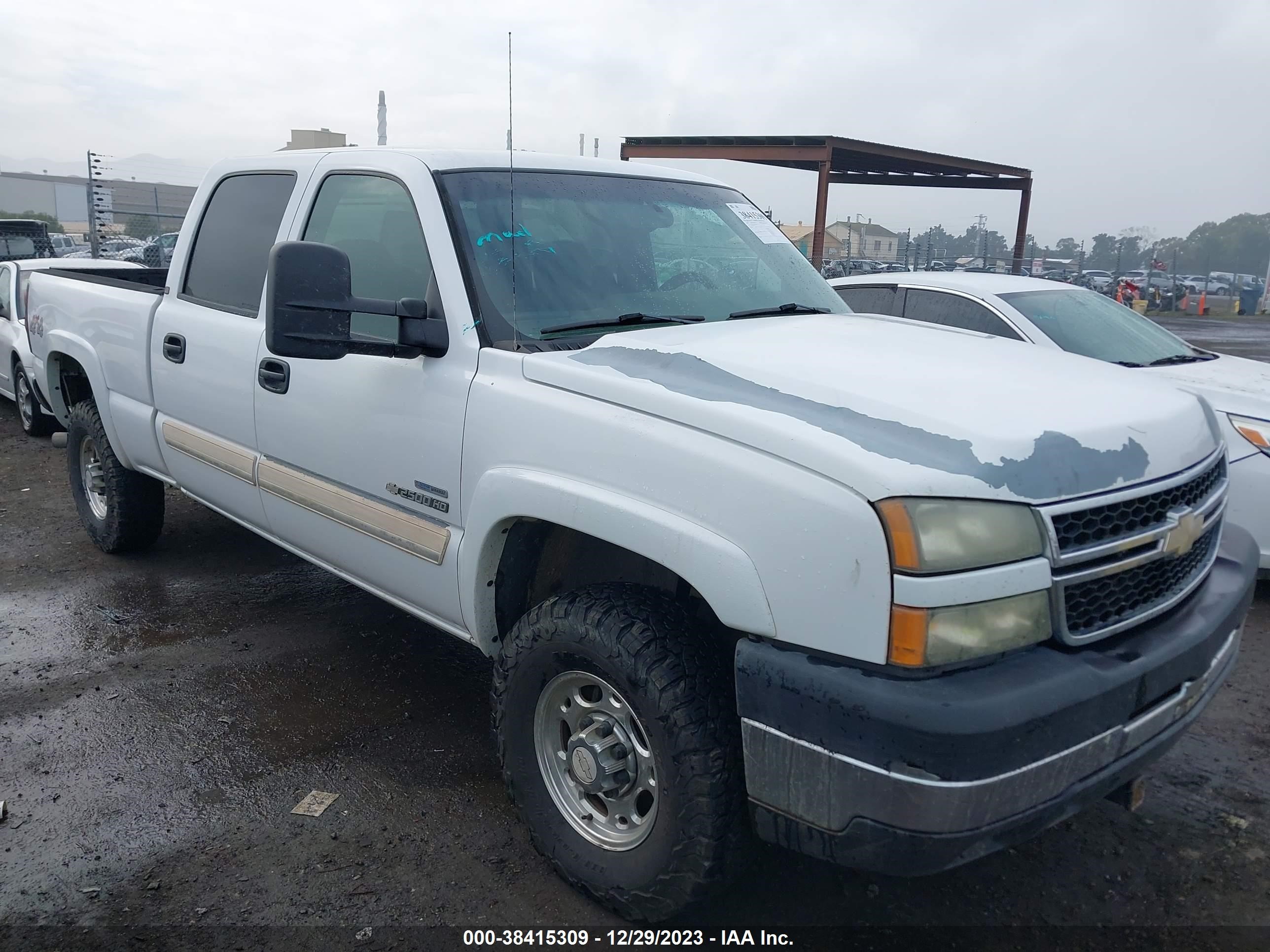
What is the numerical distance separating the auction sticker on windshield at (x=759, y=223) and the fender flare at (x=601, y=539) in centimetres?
165

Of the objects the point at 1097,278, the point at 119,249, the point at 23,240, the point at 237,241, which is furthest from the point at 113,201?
the point at 1097,278

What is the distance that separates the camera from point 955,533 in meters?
1.99

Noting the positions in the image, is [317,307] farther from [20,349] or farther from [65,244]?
[65,244]

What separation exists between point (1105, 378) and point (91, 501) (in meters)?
5.29

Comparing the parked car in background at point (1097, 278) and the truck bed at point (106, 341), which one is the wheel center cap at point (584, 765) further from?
the parked car in background at point (1097, 278)

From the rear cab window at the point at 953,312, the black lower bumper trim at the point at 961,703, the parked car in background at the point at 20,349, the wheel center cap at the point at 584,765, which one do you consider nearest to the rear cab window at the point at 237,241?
the wheel center cap at the point at 584,765

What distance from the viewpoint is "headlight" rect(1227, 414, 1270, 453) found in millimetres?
4832

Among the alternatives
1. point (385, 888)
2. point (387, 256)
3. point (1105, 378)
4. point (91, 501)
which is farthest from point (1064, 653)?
point (91, 501)

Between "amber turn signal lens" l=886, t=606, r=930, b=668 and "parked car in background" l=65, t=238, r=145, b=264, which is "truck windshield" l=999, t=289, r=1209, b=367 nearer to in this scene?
"amber turn signal lens" l=886, t=606, r=930, b=668

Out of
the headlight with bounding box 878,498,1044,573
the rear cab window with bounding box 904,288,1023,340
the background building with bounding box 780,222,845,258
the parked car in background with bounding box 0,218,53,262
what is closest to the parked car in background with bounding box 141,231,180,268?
the parked car in background with bounding box 0,218,53,262

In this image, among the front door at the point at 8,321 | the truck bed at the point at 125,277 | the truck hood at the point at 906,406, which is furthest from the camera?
the front door at the point at 8,321

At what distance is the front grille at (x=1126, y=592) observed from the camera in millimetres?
2164

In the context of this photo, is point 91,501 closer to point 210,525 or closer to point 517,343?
point 210,525

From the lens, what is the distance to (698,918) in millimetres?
2652
